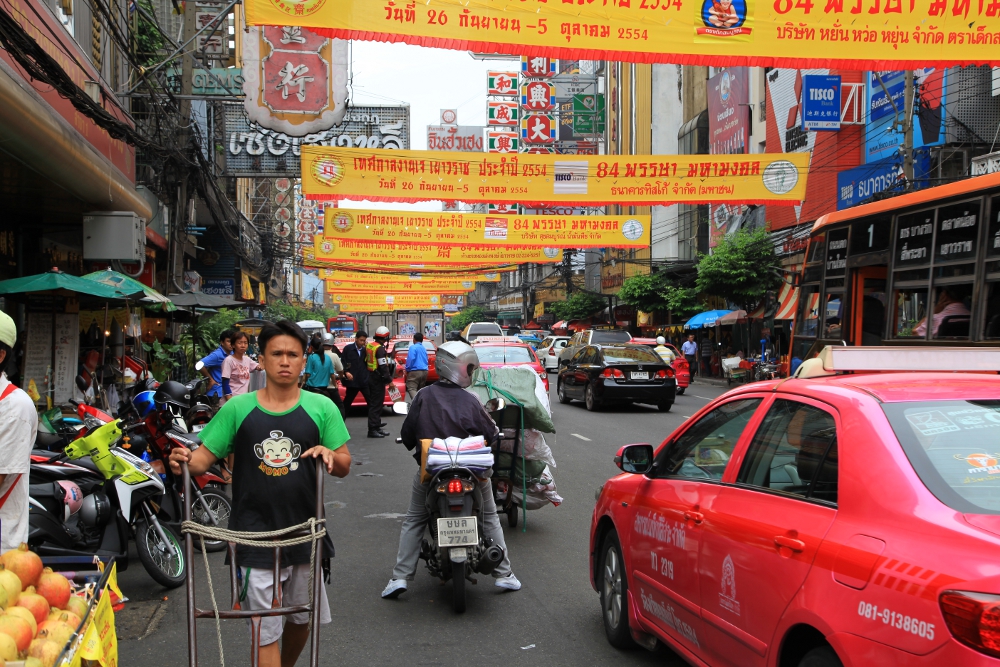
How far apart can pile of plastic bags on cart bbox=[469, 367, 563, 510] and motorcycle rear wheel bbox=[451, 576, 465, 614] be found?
75.0 inches

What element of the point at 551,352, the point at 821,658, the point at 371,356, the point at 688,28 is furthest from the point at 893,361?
the point at 551,352

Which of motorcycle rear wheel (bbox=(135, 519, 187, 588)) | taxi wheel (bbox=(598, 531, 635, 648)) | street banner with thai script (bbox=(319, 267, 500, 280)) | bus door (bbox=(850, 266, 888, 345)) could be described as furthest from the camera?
street banner with thai script (bbox=(319, 267, 500, 280))

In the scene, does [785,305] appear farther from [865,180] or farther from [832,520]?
[832,520]

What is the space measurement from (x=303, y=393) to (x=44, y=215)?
1242 cm

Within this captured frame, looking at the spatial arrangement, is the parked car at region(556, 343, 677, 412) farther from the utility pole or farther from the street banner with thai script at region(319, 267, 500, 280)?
the street banner with thai script at region(319, 267, 500, 280)

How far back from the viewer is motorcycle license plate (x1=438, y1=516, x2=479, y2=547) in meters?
5.52

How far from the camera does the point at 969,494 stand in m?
2.66

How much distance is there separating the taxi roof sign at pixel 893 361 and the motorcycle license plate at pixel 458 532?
2.50 meters

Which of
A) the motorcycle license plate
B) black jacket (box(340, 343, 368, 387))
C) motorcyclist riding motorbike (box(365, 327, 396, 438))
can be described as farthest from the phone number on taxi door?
black jacket (box(340, 343, 368, 387))

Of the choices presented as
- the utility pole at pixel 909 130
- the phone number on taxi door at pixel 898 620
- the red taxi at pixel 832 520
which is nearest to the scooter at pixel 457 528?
the red taxi at pixel 832 520

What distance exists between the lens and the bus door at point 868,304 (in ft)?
32.9

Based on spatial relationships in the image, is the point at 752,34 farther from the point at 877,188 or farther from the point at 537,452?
the point at 877,188

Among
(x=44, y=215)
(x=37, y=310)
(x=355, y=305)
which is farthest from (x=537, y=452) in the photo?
(x=355, y=305)

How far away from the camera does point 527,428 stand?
7535 millimetres
